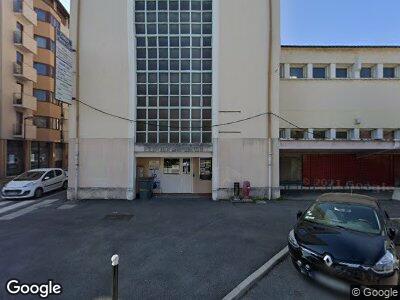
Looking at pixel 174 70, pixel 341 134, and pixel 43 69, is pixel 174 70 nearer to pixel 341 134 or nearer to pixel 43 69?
pixel 341 134

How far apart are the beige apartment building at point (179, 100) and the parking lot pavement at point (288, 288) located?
24.5 feet

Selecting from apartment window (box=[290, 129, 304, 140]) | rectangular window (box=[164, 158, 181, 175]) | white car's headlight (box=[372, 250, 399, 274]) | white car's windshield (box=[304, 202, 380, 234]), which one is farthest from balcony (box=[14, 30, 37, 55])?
white car's headlight (box=[372, 250, 399, 274])

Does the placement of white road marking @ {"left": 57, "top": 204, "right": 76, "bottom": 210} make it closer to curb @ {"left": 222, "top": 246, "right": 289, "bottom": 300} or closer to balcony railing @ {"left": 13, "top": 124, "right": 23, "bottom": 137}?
curb @ {"left": 222, "top": 246, "right": 289, "bottom": 300}

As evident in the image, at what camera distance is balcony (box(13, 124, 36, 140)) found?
23.8m

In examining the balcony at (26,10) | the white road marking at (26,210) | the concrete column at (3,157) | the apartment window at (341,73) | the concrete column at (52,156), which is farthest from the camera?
the concrete column at (52,156)

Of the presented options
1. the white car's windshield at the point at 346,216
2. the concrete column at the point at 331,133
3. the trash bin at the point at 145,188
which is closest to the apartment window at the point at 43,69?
the trash bin at the point at 145,188

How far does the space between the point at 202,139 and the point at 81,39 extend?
722cm

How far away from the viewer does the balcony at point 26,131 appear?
2379 cm

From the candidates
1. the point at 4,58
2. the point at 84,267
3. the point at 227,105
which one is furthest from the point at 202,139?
the point at 4,58

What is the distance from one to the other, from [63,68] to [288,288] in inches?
450

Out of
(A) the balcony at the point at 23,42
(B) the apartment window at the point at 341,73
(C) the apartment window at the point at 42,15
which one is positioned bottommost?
(B) the apartment window at the point at 341,73

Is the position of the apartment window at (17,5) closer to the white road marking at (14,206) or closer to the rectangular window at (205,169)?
the white road marking at (14,206)

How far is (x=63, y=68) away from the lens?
11.6 m

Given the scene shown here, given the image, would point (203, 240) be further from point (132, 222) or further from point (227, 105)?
point (227, 105)
